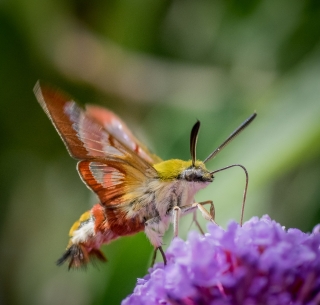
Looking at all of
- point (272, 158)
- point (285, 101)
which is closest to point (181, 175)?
point (272, 158)

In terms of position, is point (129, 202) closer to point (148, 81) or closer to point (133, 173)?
point (133, 173)

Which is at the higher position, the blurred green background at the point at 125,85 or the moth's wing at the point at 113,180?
the blurred green background at the point at 125,85

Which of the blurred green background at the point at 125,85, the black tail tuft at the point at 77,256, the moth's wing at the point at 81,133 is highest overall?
the blurred green background at the point at 125,85

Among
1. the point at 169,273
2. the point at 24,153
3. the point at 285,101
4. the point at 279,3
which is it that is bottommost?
the point at 169,273

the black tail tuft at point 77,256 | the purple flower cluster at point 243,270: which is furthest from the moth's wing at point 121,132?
the purple flower cluster at point 243,270

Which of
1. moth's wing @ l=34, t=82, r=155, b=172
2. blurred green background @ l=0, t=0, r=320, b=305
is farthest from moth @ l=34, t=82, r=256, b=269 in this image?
blurred green background @ l=0, t=0, r=320, b=305

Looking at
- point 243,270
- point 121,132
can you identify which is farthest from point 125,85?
point 243,270

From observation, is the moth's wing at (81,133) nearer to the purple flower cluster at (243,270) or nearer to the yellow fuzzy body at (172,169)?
the yellow fuzzy body at (172,169)
